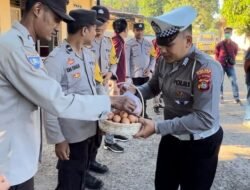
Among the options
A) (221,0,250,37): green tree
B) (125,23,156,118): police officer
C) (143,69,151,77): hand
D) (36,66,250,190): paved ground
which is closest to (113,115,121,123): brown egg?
(36,66,250,190): paved ground

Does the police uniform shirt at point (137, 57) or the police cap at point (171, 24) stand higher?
the police cap at point (171, 24)

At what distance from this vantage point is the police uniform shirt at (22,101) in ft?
5.91

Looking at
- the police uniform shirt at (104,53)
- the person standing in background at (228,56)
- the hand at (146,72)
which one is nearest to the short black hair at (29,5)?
the police uniform shirt at (104,53)

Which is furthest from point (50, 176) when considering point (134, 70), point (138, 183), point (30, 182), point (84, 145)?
point (134, 70)

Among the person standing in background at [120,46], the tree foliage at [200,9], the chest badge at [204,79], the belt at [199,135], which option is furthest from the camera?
the tree foliage at [200,9]

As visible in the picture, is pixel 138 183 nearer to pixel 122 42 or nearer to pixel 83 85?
pixel 83 85

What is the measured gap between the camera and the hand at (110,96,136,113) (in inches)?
96.3

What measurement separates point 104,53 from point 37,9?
2.71 meters

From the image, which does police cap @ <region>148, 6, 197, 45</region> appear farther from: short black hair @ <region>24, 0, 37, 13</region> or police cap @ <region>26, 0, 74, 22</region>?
short black hair @ <region>24, 0, 37, 13</region>

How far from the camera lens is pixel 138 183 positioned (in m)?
4.12

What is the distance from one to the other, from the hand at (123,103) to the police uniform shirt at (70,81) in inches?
19.7

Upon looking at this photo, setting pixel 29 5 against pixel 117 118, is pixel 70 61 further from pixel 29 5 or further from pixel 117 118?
pixel 29 5

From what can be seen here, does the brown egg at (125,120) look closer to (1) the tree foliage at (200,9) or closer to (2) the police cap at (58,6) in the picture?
(2) the police cap at (58,6)

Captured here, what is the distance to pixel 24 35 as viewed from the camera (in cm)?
191
